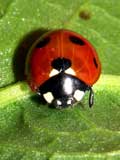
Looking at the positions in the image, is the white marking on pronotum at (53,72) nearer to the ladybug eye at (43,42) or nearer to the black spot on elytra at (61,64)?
the black spot on elytra at (61,64)

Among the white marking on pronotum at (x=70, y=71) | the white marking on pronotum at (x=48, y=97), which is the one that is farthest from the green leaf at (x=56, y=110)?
the white marking on pronotum at (x=70, y=71)

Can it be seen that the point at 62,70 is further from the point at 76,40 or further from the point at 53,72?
the point at 76,40

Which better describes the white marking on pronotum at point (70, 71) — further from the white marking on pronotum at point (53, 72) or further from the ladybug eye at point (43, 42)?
the ladybug eye at point (43, 42)

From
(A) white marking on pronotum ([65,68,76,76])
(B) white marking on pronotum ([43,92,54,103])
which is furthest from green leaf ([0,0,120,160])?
(A) white marking on pronotum ([65,68,76,76])

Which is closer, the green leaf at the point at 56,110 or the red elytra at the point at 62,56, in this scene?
the green leaf at the point at 56,110

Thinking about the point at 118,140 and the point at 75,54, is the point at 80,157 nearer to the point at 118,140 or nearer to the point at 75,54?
the point at 118,140

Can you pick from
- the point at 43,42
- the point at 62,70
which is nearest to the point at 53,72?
the point at 62,70

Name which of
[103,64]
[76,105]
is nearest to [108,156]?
[76,105]

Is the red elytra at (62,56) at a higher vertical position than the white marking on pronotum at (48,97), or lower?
higher
